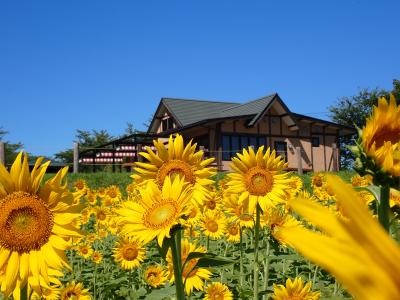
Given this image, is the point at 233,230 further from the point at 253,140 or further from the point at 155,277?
the point at 253,140

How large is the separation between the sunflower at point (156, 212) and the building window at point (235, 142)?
24169 millimetres

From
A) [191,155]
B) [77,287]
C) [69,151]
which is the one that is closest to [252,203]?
[191,155]

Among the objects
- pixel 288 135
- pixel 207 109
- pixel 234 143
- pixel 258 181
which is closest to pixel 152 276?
pixel 258 181

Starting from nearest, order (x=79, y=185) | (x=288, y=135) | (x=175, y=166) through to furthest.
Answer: (x=175, y=166), (x=79, y=185), (x=288, y=135)

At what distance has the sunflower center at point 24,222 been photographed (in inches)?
73.8

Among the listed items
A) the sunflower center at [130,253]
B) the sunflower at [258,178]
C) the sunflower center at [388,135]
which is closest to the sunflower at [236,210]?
the sunflower at [258,178]

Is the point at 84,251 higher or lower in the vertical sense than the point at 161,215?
lower

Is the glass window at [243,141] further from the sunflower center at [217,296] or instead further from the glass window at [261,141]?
the sunflower center at [217,296]

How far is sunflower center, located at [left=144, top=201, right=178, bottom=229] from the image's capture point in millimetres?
1942

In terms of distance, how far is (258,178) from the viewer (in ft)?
12.4

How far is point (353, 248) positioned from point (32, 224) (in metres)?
1.82

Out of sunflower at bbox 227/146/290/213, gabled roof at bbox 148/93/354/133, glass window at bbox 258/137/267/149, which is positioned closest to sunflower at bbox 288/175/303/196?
sunflower at bbox 227/146/290/213

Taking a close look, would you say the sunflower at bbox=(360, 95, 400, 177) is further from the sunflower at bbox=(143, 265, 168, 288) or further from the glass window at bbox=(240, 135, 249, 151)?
the glass window at bbox=(240, 135, 249, 151)

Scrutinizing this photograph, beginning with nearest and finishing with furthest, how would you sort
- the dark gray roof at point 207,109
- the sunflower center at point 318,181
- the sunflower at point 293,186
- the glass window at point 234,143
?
the sunflower at point 293,186
the sunflower center at point 318,181
the glass window at point 234,143
the dark gray roof at point 207,109
